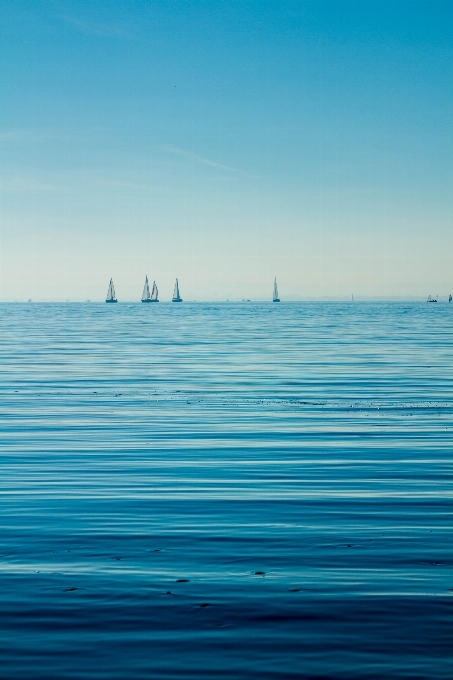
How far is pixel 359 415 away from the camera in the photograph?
24391mm

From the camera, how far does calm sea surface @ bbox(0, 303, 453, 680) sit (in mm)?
7781

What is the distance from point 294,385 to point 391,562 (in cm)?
2285

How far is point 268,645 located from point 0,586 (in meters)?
3.11

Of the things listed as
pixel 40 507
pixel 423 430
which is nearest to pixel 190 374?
pixel 423 430

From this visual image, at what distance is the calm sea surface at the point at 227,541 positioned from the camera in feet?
25.5

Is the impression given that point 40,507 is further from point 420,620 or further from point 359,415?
point 359,415

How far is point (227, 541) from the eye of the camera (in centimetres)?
1118

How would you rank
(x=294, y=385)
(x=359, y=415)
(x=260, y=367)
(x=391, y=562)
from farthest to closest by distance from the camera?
(x=260, y=367) → (x=294, y=385) → (x=359, y=415) → (x=391, y=562)

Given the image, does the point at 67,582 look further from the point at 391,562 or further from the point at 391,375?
the point at 391,375

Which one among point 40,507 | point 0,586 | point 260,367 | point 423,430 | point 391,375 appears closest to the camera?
point 0,586

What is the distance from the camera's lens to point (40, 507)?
518 inches

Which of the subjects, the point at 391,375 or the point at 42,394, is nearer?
the point at 42,394

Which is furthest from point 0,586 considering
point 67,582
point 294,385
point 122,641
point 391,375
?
point 391,375

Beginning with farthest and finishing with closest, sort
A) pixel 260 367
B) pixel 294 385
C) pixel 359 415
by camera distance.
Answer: pixel 260 367
pixel 294 385
pixel 359 415
